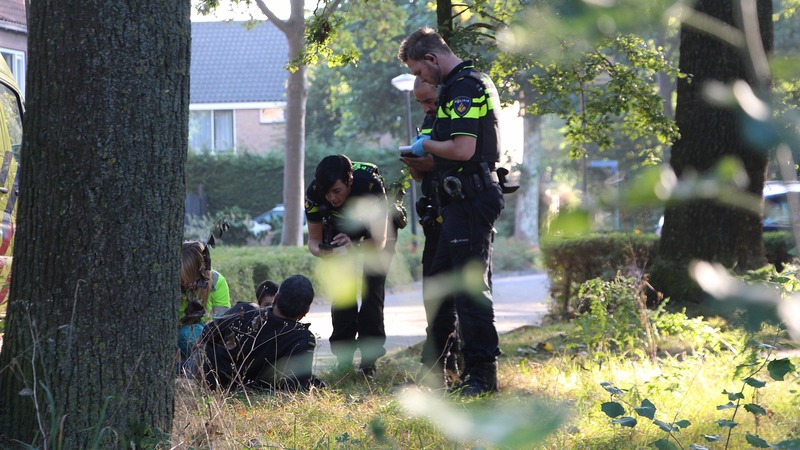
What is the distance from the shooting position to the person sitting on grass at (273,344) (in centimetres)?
571

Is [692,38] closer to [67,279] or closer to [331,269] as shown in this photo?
[331,269]

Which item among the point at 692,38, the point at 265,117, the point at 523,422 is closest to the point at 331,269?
the point at 692,38

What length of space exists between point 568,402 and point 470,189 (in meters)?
3.30

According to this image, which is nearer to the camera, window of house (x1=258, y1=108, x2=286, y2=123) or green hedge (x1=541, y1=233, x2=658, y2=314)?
green hedge (x1=541, y1=233, x2=658, y2=314)

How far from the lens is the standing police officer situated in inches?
223

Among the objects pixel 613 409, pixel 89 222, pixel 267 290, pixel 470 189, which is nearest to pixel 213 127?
pixel 267 290

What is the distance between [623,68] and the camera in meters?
7.60

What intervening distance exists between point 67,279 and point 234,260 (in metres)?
12.0

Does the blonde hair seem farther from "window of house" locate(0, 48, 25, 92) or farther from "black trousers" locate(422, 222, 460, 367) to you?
"window of house" locate(0, 48, 25, 92)

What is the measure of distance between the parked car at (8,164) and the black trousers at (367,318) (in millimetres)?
2056

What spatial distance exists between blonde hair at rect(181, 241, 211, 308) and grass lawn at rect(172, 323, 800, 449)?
93cm

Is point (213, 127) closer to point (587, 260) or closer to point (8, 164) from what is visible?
point (587, 260)

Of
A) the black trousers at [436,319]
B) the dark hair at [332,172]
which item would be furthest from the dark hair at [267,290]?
the black trousers at [436,319]

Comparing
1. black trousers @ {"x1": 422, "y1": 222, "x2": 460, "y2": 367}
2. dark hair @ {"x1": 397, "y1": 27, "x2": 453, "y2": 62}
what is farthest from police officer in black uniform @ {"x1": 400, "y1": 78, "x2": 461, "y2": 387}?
dark hair @ {"x1": 397, "y1": 27, "x2": 453, "y2": 62}
